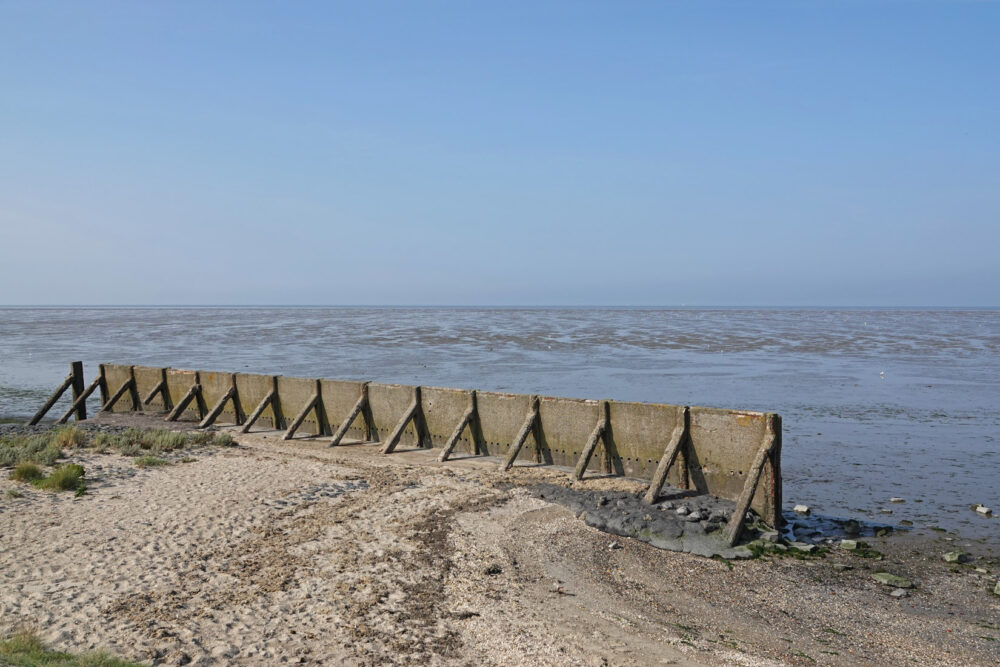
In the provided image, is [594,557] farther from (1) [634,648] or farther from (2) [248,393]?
(2) [248,393]

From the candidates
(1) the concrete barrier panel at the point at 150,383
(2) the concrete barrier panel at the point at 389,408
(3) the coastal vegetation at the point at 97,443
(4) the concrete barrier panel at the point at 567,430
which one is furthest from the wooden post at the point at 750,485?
(1) the concrete barrier panel at the point at 150,383

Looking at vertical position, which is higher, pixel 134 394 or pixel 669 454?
pixel 669 454

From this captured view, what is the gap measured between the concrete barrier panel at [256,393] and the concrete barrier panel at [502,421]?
5.86 m

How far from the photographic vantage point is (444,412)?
14.1 meters

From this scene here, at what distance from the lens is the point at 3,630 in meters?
5.98

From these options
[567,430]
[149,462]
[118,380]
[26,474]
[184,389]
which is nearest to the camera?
[26,474]

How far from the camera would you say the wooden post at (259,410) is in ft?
53.4

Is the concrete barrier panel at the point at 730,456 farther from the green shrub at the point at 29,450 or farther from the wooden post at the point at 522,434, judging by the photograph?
the green shrub at the point at 29,450

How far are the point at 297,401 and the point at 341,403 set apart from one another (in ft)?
4.72

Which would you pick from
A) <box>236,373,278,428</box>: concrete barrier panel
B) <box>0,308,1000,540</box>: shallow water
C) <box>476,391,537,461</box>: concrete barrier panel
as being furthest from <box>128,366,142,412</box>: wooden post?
<box>476,391,537,461</box>: concrete barrier panel

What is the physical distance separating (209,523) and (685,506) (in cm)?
622

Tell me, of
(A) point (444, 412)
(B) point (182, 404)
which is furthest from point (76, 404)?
(A) point (444, 412)

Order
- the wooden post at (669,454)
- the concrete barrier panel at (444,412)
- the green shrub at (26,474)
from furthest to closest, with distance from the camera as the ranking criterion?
the concrete barrier panel at (444,412) < the green shrub at (26,474) < the wooden post at (669,454)

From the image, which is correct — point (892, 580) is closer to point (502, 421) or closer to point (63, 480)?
point (502, 421)
